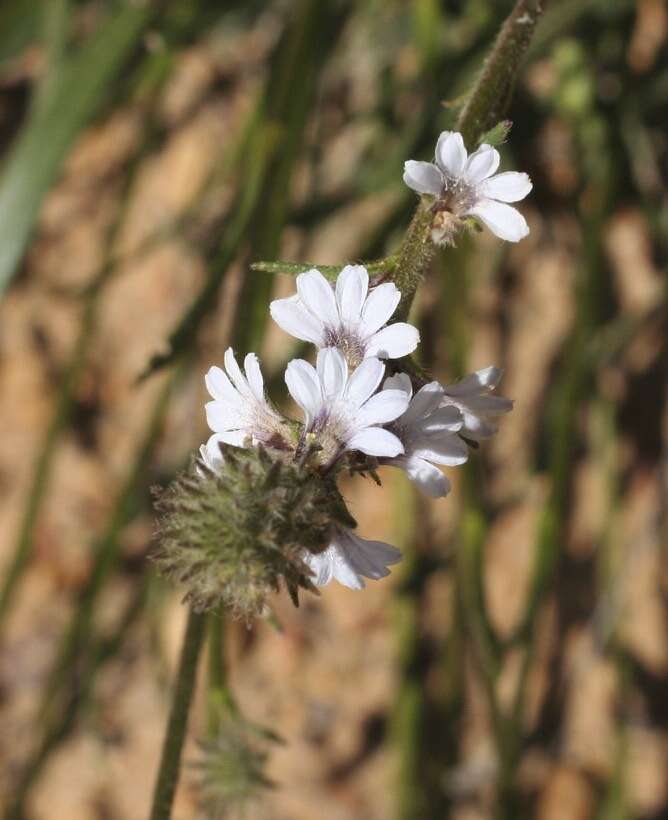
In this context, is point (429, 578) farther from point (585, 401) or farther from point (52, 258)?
point (52, 258)

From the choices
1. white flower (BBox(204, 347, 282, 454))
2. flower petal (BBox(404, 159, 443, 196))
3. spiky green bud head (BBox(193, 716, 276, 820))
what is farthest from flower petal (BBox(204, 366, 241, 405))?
spiky green bud head (BBox(193, 716, 276, 820))

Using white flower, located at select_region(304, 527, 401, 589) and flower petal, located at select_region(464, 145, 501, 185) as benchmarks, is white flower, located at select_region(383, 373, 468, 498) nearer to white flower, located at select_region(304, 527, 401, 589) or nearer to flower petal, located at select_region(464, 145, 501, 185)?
white flower, located at select_region(304, 527, 401, 589)

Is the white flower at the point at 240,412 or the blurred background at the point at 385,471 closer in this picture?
the white flower at the point at 240,412

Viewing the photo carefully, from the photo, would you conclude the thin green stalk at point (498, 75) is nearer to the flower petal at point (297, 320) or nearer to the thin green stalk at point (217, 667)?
the flower petal at point (297, 320)

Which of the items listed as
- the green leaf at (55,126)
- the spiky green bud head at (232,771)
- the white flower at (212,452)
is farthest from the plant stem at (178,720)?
the green leaf at (55,126)

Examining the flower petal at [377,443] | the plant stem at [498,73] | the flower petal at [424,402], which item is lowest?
the flower petal at [377,443]

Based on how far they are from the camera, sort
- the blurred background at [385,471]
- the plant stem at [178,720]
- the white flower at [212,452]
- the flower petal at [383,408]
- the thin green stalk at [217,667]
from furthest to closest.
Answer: the blurred background at [385,471], the thin green stalk at [217,667], the plant stem at [178,720], the white flower at [212,452], the flower petal at [383,408]

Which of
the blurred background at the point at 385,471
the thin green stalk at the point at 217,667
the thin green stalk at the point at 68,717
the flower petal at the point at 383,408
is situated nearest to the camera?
the flower petal at the point at 383,408
